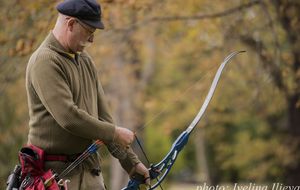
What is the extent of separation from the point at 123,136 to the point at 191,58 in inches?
570

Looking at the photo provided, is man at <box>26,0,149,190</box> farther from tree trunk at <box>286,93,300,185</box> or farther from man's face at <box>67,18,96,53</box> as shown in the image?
tree trunk at <box>286,93,300,185</box>

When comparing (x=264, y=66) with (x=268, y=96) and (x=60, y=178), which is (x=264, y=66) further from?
(x=60, y=178)

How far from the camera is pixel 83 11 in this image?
4.16 metres

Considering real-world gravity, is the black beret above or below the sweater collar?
above

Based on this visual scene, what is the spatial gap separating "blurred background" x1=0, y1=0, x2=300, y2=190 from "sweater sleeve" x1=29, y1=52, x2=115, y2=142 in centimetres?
63

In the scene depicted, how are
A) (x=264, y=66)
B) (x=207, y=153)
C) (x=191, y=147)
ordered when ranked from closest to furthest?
(x=264, y=66), (x=207, y=153), (x=191, y=147)

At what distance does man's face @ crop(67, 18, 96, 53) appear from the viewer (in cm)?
416

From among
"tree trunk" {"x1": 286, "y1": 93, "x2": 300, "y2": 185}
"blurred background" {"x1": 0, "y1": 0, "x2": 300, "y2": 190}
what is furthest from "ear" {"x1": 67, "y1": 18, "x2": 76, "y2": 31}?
"tree trunk" {"x1": 286, "y1": 93, "x2": 300, "y2": 185}

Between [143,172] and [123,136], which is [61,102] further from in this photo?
[143,172]

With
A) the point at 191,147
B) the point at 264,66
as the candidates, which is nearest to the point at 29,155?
the point at 264,66

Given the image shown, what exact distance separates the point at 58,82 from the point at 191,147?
32116mm

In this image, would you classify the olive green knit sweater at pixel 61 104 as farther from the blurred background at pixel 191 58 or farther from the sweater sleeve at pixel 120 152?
the blurred background at pixel 191 58

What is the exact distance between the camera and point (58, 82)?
13.2 feet

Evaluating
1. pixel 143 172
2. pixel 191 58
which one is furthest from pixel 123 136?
pixel 191 58
